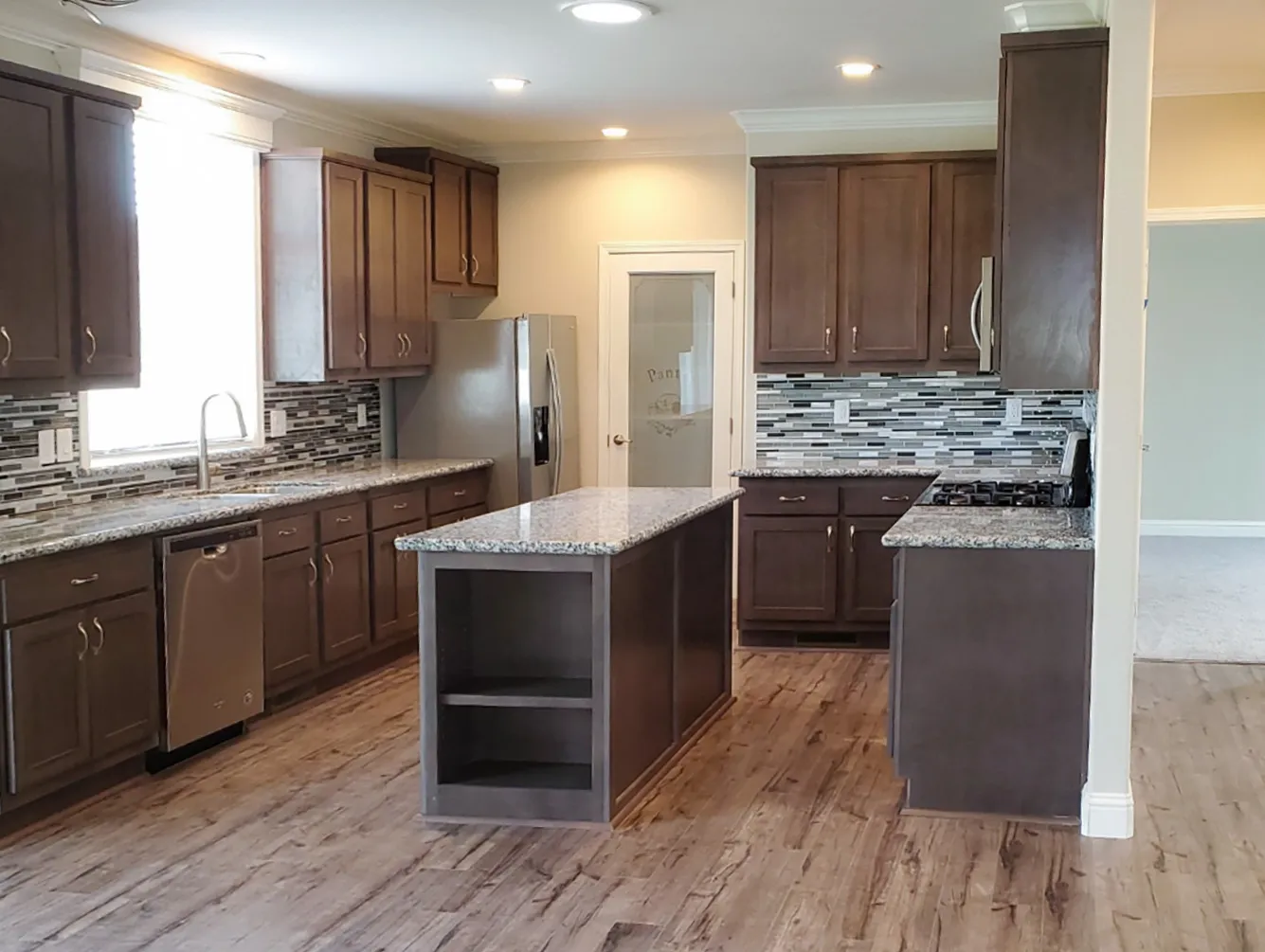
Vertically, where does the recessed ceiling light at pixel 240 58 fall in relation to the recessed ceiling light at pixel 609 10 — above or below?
above

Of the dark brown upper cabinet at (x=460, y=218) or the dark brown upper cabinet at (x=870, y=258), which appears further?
the dark brown upper cabinet at (x=460, y=218)

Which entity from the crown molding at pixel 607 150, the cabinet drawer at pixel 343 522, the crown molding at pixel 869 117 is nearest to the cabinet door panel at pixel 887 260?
the crown molding at pixel 869 117

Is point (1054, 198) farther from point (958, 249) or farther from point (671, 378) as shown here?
point (671, 378)

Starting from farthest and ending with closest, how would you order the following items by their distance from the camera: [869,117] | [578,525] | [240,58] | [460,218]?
[460,218], [869,117], [240,58], [578,525]

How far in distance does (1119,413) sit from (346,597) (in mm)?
3220

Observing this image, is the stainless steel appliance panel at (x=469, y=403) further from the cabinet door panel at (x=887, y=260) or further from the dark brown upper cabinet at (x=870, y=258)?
the cabinet door panel at (x=887, y=260)

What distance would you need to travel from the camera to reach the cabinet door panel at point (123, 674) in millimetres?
4133

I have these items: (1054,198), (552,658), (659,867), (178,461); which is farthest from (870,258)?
(659,867)

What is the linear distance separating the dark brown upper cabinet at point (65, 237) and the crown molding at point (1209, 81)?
13.6 feet

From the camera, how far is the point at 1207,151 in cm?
594

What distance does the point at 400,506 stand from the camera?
19.7 feet

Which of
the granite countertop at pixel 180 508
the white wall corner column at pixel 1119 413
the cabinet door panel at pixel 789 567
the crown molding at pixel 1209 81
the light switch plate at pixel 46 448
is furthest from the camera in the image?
A: the cabinet door panel at pixel 789 567

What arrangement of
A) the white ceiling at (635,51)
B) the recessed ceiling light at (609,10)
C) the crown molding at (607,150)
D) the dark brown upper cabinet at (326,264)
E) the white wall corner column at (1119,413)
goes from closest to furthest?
the white wall corner column at (1119,413) < the recessed ceiling light at (609,10) < the white ceiling at (635,51) < the dark brown upper cabinet at (326,264) < the crown molding at (607,150)

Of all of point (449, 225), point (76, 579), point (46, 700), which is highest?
point (449, 225)
